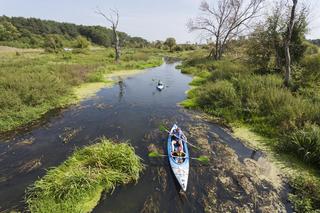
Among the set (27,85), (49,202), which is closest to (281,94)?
(49,202)

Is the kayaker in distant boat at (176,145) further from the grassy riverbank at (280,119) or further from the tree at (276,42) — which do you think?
the tree at (276,42)

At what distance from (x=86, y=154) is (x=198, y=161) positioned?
3.44 metres

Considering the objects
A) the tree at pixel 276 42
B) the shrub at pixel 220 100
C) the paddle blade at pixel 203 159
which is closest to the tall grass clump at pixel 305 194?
the paddle blade at pixel 203 159

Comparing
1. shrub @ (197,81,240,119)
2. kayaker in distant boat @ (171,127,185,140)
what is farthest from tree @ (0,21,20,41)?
kayaker in distant boat @ (171,127,185,140)

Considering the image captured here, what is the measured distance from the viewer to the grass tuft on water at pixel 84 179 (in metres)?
4.66

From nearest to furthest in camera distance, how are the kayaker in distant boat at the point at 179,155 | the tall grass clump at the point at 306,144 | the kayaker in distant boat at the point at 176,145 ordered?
the kayaker in distant boat at the point at 179,155
the tall grass clump at the point at 306,144
the kayaker in distant boat at the point at 176,145

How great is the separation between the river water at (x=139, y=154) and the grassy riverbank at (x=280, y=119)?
28.5 inches

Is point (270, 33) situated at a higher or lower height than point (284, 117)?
higher

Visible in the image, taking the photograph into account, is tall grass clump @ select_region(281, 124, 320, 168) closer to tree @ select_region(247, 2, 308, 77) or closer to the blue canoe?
the blue canoe

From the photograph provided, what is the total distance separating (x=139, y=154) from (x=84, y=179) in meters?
2.20

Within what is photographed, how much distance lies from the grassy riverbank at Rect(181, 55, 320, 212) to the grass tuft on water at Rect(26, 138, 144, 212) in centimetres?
434

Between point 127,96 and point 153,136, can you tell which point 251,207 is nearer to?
point 153,136

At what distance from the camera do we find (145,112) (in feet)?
36.9

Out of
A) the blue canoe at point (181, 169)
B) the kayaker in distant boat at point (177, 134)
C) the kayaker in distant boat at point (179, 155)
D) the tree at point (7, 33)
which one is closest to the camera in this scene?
the blue canoe at point (181, 169)
